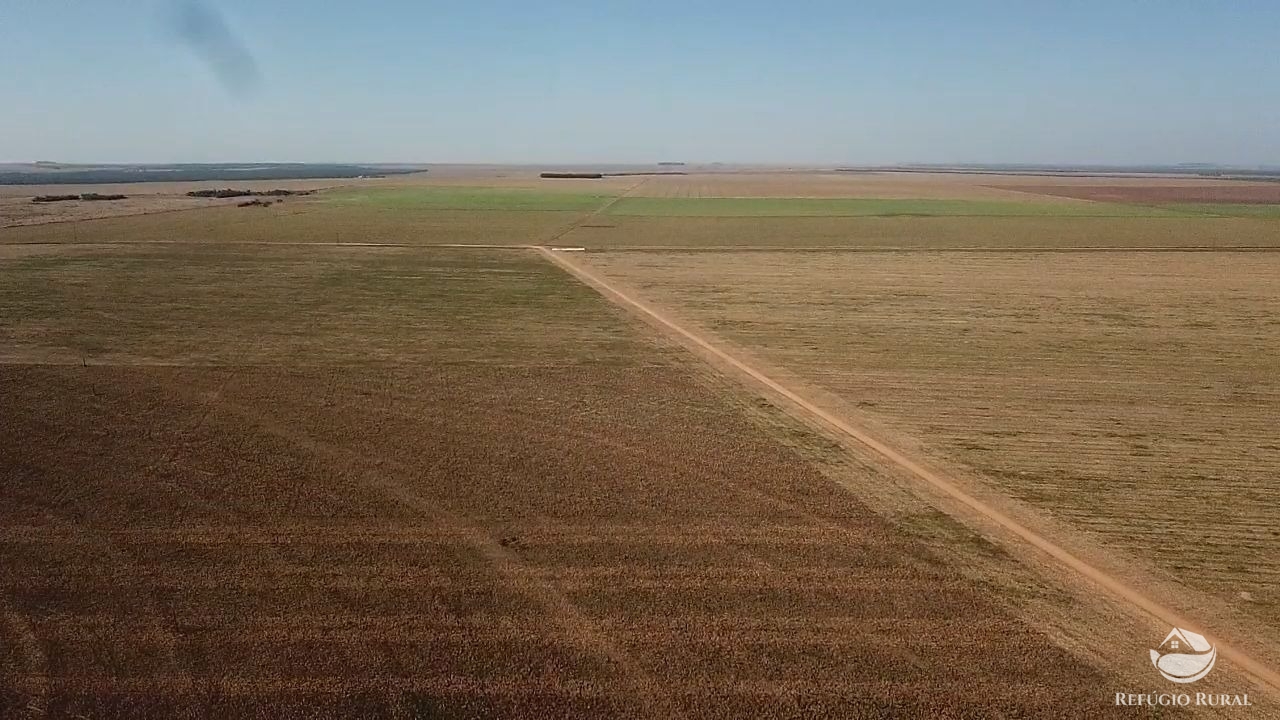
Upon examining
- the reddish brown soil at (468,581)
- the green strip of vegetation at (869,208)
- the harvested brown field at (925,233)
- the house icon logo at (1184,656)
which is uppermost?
the green strip of vegetation at (869,208)

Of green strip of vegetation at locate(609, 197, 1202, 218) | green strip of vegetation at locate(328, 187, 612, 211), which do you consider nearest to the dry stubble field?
green strip of vegetation at locate(609, 197, 1202, 218)

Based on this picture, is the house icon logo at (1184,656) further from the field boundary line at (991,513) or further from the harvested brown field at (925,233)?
the harvested brown field at (925,233)

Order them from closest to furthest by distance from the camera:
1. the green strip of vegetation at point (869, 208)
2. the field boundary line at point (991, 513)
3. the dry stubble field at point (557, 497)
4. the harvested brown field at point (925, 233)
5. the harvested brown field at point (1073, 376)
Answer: the dry stubble field at point (557, 497)
the field boundary line at point (991, 513)
the harvested brown field at point (1073, 376)
the harvested brown field at point (925, 233)
the green strip of vegetation at point (869, 208)

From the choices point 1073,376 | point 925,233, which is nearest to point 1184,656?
point 1073,376

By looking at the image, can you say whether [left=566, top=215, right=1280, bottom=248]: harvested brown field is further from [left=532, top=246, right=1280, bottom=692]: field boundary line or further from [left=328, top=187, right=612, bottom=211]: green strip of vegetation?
[left=532, top=246, right=1280, bottom=692]: field boundary line

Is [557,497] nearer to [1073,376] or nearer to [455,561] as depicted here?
[455,561]

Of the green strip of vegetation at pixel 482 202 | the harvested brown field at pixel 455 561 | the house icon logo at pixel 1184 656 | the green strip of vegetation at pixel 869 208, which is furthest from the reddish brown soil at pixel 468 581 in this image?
the green strip of vegetation at pixel 482 202
